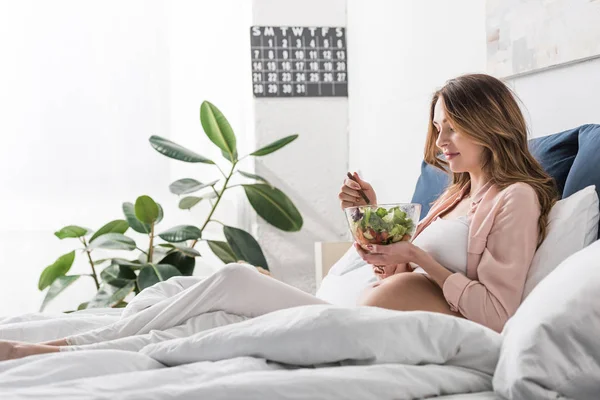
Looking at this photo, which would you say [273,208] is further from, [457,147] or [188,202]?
[457,147]

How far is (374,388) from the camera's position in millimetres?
1184

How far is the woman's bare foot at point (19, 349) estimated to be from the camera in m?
1.53

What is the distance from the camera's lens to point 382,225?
1945 mm

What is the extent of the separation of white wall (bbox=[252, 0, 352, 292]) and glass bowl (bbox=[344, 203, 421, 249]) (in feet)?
7.69

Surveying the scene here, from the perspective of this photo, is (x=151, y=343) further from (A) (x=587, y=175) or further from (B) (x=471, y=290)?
(A) (x=587, y=175)

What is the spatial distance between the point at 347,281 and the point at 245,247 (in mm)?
1552

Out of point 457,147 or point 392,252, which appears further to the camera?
point 457,147

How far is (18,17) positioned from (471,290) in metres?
3.10

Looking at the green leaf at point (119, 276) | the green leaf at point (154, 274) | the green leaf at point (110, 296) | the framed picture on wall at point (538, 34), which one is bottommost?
the green leaf at point (110, 296)

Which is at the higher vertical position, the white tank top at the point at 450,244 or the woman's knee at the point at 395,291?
the white tank top at the point at 450,244

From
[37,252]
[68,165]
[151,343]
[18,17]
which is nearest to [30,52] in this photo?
[18,17]

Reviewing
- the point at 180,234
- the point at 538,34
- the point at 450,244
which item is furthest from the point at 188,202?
the point at 450,244

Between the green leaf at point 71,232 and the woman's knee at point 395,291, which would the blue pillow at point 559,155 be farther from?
the green leaf at point 71,232

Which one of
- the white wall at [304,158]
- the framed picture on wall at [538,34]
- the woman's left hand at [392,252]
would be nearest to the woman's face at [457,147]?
the woman's left hand at [392,252]
